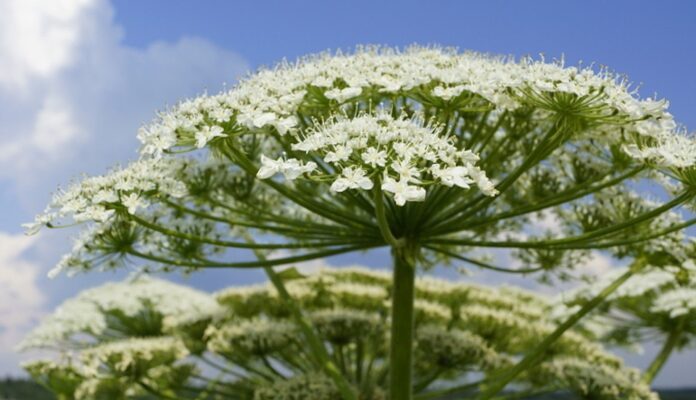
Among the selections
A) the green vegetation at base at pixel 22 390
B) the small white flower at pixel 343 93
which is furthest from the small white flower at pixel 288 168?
the green vegetation at base at pixel 22 390

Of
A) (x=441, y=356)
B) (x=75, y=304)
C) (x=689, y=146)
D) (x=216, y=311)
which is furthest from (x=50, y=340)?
(x=689, y=146)

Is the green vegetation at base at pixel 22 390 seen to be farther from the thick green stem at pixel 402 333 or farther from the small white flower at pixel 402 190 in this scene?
the small white flower at pixel 402 190

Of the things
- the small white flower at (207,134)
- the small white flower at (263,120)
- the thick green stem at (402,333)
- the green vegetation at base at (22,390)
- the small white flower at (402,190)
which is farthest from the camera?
the green vegetation at base at (22,390)

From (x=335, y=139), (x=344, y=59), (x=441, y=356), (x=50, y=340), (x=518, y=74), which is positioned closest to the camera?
(x=335, y=139)

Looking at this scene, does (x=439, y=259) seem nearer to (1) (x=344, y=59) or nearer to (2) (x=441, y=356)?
(2) (x=441, y=356)

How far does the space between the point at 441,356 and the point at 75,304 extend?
6571mm

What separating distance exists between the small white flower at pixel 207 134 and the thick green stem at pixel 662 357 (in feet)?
25.1

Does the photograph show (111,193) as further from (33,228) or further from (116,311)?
(116,311)

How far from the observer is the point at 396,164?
5621 millimetres

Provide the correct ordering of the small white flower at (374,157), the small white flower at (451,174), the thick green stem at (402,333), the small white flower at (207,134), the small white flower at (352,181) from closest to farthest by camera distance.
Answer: the small white flower at (352,181) → the small white flower at (374,157) → the small white flower at (451,174) → the small white flower at (207,134) → the thick green stem at (402,333)

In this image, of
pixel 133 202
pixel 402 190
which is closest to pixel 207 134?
pixel 133 202

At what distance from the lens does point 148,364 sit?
9.95 metres

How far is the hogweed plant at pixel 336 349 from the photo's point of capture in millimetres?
9828

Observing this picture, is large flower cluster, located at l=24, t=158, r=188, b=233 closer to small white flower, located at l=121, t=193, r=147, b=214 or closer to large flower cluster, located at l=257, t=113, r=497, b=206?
small white flower, located at l=121, t=193, r=147, b=214
